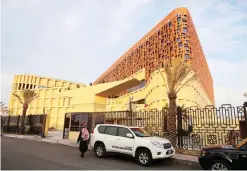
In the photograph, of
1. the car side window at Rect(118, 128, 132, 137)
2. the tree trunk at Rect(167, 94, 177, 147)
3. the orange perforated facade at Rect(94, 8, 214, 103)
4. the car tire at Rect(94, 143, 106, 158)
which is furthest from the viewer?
the orange perforated facade at Rect(94, 8, 214, 103)

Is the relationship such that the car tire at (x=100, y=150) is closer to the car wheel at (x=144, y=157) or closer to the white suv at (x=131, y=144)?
the white suv at (x=131, y=144)

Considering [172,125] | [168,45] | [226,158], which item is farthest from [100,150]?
[168,45]

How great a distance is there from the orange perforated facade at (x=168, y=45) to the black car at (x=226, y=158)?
1816 inches

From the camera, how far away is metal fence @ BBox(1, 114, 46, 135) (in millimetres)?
22438

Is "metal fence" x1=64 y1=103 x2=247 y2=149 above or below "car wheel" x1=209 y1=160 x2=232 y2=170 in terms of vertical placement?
above

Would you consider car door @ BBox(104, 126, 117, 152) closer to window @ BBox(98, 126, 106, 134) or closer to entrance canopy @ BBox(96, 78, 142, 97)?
window @ BBox(98, 126, 106, 134)

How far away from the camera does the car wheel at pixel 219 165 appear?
662cm

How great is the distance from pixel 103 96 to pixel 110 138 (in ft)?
34.9

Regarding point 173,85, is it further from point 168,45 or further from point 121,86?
point 168,45

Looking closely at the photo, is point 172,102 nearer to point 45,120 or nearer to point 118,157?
point 118,157

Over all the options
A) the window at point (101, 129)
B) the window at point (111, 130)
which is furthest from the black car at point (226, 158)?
the window at point (101, 129)

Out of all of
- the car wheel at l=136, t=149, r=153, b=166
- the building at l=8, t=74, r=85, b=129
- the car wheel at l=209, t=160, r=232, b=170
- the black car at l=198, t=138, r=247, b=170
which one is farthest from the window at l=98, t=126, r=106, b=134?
the building at l=8, t=74, r=85, b=129

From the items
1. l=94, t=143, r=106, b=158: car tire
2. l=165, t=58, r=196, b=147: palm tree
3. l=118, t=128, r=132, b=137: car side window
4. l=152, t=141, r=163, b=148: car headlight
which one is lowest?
l=94, t=143, r=106, b=158: car tire

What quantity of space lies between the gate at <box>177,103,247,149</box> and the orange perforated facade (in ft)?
133
